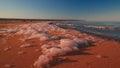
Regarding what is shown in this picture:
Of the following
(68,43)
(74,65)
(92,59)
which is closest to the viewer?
(74,65)

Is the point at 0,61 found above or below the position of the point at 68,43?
below

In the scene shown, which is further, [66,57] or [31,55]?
[31,55]

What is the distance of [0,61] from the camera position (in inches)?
392

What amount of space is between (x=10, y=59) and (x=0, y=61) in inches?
25.5

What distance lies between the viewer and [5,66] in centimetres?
891

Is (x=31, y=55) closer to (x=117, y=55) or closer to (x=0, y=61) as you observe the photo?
(x=0, y=61)

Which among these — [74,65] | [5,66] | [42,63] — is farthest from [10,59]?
[74,65]

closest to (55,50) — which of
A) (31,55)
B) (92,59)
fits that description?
(31,55)

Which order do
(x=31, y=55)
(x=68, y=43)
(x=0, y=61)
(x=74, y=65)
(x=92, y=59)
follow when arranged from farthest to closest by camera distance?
(x=68, y=43), (x=31, y=55), (x=0, y=61), (x=92, y=59), (x=74, y=65)

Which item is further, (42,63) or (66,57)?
(66,57)

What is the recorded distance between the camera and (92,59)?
9234 mm

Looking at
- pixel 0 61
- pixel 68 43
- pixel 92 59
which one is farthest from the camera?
pixel 68 43

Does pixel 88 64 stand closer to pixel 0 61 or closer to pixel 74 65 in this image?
pixel 74 65

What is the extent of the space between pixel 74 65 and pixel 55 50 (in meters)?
2.43
